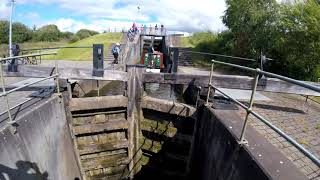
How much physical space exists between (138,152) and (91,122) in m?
1.84

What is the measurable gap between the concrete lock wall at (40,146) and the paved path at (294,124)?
4.46 metres

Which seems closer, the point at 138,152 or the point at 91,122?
the point at 91,122

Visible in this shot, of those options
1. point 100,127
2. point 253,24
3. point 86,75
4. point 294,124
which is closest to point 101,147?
point 100,127

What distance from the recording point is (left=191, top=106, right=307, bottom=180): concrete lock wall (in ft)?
12.4

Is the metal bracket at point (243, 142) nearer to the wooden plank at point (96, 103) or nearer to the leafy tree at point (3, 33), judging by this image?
the wooden plank at point (96, 103)

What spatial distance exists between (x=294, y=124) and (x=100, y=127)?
515 centimetres

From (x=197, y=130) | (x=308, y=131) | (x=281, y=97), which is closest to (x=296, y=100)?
(x=281, y=97)

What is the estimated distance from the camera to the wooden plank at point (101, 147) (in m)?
7.71

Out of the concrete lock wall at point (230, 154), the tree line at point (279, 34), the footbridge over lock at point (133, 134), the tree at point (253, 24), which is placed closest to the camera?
the concrete lock wall at point (230, 154)

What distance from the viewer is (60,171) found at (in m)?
6.42

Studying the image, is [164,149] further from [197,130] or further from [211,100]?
[211,100]

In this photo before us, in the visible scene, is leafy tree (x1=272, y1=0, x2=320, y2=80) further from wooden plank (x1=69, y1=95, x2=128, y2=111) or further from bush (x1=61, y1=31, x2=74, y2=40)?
bush (x1=61, y1=31, x2=74, y2=40)

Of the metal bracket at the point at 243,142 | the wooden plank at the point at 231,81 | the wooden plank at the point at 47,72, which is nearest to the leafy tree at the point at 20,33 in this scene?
the wooden plank at the point at 47,72

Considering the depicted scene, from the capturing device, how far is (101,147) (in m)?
7.97
